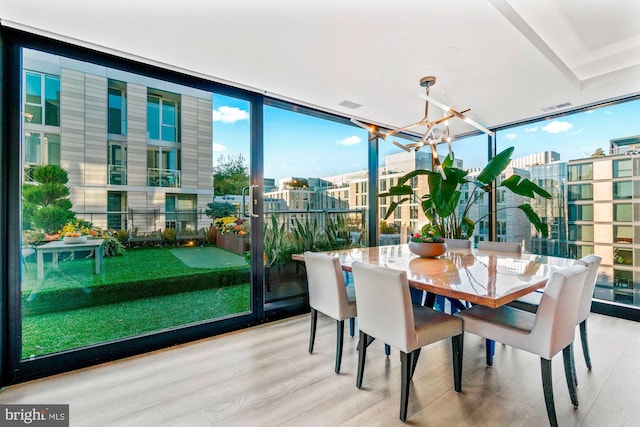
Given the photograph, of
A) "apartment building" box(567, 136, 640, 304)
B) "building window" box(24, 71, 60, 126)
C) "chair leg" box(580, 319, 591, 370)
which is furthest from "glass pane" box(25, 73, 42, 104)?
"apartment building" box(567, 136, 640, 304)

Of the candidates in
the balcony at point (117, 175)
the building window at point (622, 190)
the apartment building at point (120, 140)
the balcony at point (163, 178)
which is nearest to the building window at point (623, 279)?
the building window at point (622, 190)

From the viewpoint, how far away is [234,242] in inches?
124

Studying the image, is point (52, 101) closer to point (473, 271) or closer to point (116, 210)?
point (116, 210)

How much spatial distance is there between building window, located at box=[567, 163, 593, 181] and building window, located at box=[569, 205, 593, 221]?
0.34m

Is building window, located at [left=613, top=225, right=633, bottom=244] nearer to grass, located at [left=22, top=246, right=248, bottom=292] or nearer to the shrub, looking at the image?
grass, located at [left=22, top=246, right=248, bottom=292]

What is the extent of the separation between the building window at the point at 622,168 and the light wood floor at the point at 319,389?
6.09 ft

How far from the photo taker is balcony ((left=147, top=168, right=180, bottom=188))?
107 inches

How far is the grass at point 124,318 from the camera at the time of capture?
2242 mm

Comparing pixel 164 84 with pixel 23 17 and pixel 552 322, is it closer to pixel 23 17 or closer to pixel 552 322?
pixel 23 17

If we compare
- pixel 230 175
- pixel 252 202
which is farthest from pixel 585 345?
pixel 230 175

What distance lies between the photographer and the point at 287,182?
11.6ft

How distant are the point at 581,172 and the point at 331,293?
11.8ft

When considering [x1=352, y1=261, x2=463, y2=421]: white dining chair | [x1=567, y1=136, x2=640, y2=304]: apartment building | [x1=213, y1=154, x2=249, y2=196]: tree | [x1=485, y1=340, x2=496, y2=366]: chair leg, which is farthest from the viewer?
[x1=567, y1=136, x2=640, y2=304]: apartment building

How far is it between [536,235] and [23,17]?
559cm
